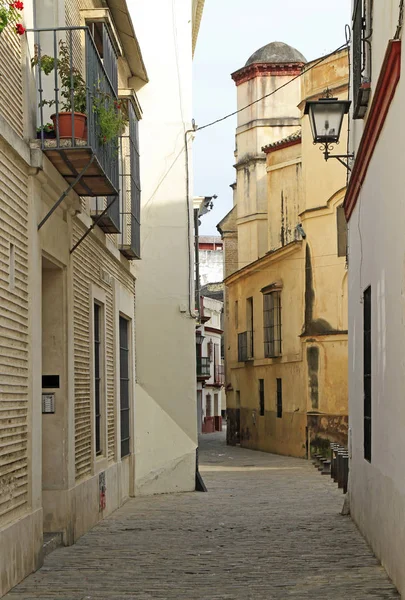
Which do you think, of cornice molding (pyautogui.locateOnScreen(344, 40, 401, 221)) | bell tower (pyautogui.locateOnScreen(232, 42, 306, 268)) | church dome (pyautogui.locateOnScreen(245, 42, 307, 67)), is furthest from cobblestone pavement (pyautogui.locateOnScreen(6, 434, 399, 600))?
church dome (pyautogui.locateOnScreen(245, 42, 307, 67))

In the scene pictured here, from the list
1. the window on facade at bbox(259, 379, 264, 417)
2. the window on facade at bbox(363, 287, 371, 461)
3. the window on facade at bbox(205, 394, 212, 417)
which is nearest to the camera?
the window on facade at bbox(363, 287, 371, 461)

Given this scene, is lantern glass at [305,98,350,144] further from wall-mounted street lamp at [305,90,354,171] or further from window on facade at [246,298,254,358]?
window on facade at [246,298,254,358]

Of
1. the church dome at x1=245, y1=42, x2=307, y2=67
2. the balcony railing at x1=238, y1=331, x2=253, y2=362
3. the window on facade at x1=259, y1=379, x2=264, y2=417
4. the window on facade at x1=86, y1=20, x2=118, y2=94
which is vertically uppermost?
the church dome at x1=245, y1=42, x2=307, y2=67

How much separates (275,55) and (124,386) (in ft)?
95.9

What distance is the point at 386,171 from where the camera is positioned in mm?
9484

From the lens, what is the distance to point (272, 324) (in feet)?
120

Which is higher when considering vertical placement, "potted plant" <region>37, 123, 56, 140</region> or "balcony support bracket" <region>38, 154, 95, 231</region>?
"potted plant" <region>37, 123, 56, 140</region>

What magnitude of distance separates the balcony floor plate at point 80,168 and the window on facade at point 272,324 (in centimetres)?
2405

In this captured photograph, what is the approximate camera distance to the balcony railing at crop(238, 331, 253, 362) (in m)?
40.7

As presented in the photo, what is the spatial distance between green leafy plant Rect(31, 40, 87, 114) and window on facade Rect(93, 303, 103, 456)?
14.0 ft

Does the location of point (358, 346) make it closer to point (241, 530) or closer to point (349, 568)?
point (241, 530)

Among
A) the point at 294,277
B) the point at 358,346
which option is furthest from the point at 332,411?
the point at 358,346

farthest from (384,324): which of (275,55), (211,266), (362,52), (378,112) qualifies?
(211,266)

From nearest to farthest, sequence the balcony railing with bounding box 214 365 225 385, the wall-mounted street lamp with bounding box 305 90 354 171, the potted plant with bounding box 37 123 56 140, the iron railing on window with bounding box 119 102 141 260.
Result: the potted plant with bounding box 37 123 56 140
the wall-mounted street lamp with bounding box 305 90 354 171
the iron railing on window with bounding box 119 102 141 260
the balcony railing with bounding box 214 365 225 385
